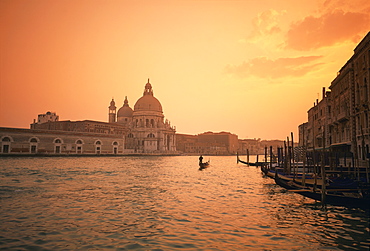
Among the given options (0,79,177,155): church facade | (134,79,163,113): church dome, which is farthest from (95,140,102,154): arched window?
(134,79,163,113): church dome

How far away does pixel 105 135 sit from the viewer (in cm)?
7631

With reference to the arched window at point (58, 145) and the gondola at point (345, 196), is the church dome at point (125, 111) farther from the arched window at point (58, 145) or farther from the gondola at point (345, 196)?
the gondola at point (345, 196)

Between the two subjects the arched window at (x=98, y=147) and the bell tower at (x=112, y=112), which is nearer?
the arched window at (x=98, y=147)

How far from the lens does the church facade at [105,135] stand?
194 ft

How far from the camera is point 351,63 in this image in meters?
23.4

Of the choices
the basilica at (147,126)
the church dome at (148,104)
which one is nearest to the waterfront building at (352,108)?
the basilica at (147,126)

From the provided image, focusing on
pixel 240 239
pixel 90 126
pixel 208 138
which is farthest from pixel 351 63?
pixel 208 138

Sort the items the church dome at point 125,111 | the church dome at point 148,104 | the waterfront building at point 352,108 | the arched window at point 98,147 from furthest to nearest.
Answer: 1. the church dome at point 125,111
2. the church dome at point 148,104
3. the arched window at point 98,147
4. the waterfront building at point 352,108

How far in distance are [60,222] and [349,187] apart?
11062 millimetres

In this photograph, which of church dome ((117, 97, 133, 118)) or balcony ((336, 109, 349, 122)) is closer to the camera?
balcony ((336, 109, 349, 122))

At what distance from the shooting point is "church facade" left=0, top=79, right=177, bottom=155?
59.1 m

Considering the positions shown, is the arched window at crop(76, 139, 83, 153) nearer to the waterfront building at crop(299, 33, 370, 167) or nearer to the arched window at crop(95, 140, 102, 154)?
the arched window at crop(95, 140, 102, 154)

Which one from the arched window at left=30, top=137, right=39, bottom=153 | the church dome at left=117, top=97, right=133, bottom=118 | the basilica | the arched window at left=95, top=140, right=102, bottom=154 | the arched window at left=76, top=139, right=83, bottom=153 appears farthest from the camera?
the church dome at left=117, top=97, right=133, bottom=118

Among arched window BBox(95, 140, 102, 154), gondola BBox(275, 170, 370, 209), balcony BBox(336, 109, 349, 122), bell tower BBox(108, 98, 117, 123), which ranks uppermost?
bell tower BBox(108, 98, 117, 123)
